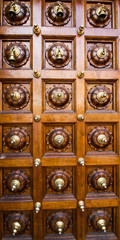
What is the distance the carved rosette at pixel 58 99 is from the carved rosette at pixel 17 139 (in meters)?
0.29

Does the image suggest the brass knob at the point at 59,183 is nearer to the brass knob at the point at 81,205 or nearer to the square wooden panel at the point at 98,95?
the brass knob at the point at 81,205

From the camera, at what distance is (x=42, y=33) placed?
1085 mm

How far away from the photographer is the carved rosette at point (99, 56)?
1097 mm

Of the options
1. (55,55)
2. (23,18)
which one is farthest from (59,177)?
(23,18)

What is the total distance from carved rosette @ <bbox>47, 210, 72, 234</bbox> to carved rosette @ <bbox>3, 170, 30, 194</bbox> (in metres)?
0.29

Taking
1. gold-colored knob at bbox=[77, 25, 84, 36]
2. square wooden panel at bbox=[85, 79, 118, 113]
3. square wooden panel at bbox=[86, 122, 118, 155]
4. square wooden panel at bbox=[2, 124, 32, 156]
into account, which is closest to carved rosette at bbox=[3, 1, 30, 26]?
gold-colored knob at bbox=[77, 25, 84, 36]

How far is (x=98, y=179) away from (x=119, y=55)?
0.94 meters

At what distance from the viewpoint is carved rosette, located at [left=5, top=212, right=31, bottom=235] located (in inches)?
43.2

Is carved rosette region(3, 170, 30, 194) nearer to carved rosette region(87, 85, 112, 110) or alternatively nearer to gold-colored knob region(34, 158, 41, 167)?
gold-colored knob region(34, 158, 41, 167)

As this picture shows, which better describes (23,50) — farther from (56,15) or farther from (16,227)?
(16,227)

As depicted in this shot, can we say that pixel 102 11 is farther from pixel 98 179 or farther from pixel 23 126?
pixel 98 179

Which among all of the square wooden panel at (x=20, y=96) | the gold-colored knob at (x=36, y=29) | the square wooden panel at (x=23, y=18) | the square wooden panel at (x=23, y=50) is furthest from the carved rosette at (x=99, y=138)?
the square wooden panel at (x=23, y=18)

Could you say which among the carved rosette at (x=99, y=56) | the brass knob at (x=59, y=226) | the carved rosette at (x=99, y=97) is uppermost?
the carved rosette at (x=99, y=56)

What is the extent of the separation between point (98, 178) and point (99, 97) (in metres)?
0.60
